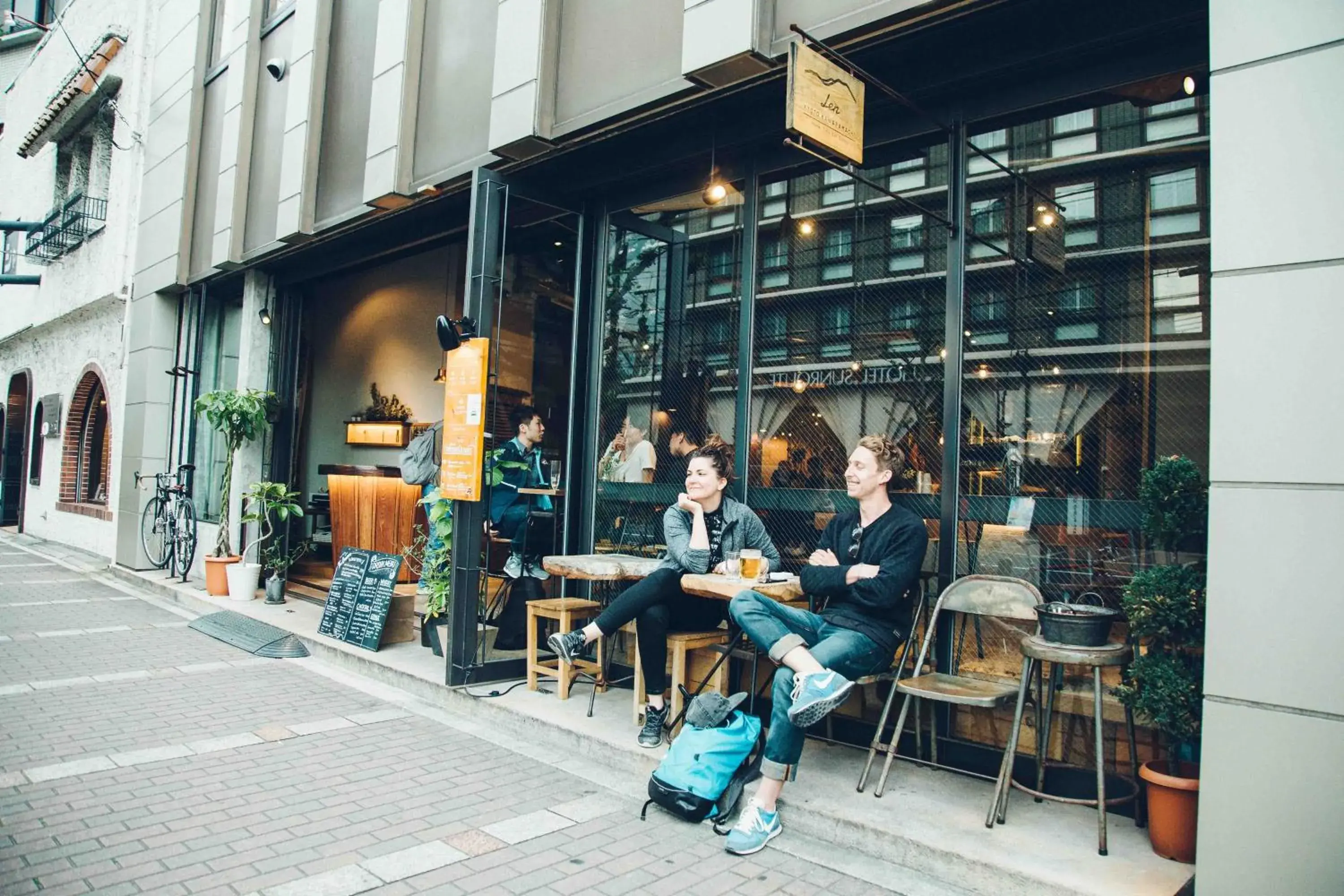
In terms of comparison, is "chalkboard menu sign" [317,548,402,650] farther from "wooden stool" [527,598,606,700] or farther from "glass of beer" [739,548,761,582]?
"glass of beer" [739,548,761,582]

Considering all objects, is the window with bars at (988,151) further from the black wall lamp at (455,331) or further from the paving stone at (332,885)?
the paving stone at (332,885)

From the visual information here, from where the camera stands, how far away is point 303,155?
8.16 m

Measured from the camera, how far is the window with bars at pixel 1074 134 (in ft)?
13.4

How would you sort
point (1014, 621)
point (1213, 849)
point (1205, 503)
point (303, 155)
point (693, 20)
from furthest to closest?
point (303, 155) → point (693, 20) → point (1014, 621) → point (1205, 503) → point (1213, 849)

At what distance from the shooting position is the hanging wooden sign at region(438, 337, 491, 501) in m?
5.58


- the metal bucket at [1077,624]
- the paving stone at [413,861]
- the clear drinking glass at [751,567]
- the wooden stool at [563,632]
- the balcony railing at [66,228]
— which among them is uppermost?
the balcony railing at [66,228]

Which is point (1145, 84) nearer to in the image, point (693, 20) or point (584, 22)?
point (693, 20)

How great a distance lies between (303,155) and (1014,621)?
7.45 meters

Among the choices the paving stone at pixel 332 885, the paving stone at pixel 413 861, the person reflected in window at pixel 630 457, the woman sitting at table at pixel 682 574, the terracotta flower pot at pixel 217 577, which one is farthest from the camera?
the terracotta flower pot at pixel 217 577

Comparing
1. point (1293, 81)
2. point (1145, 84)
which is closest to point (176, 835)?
point (1293, 81)

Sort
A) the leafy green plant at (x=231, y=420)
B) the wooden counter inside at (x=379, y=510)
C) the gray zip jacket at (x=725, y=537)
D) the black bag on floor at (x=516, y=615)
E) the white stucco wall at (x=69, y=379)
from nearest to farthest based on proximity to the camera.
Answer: the gray zip jacket at (x=725, y=537), the black bag on floor at (x=516, y=615), the leafy green plant at (x=231, y=420), the wooden counter inside at (x=379, y=510), the white stucco wall at (x=69, y=379)

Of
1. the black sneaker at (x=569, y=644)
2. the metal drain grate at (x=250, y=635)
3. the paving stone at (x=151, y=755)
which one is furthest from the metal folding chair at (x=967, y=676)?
the metal drain grate at (x=250, y=635)

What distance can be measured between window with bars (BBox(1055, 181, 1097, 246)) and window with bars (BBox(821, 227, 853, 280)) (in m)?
1.15

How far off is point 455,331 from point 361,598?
106 inches
